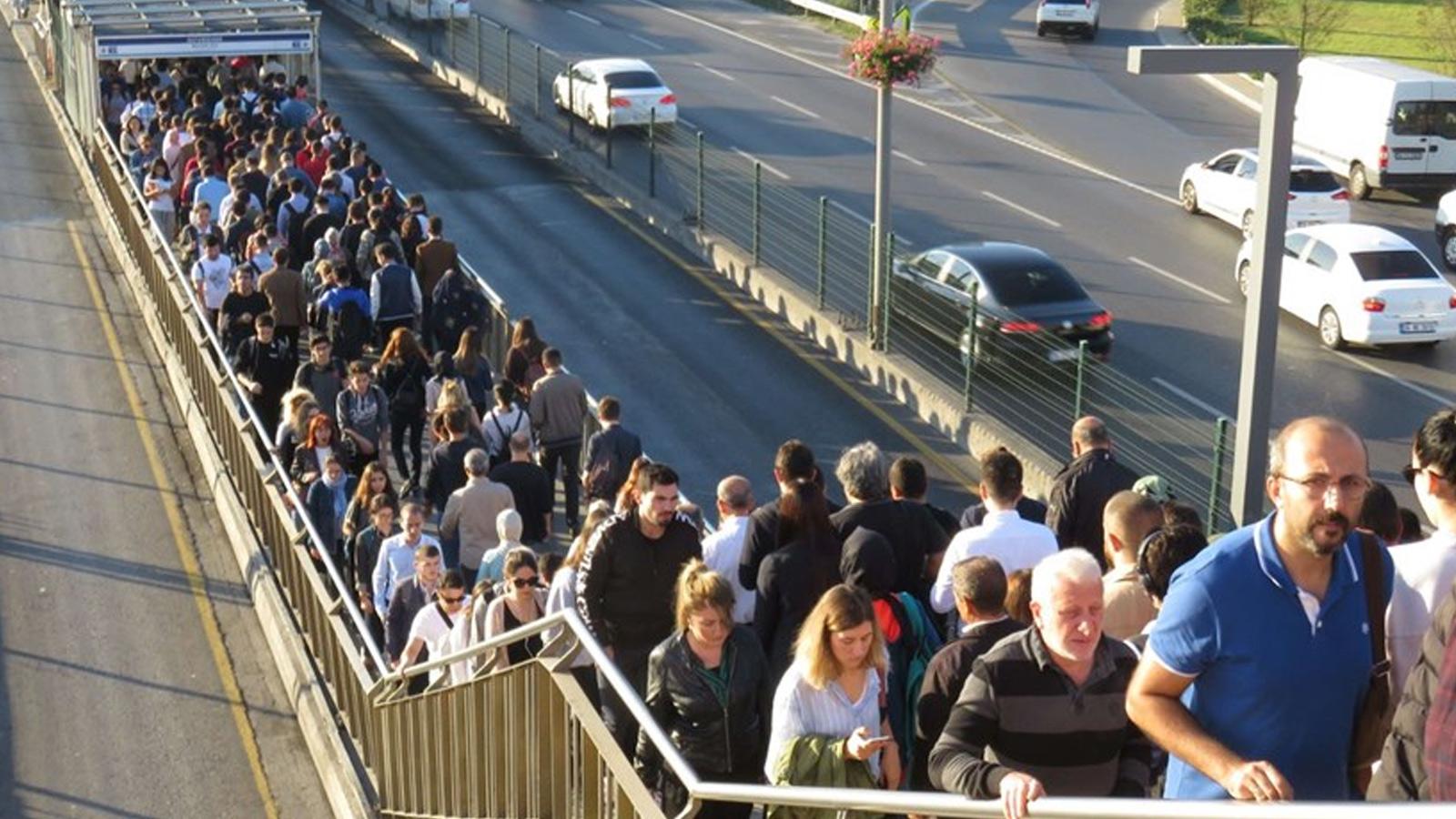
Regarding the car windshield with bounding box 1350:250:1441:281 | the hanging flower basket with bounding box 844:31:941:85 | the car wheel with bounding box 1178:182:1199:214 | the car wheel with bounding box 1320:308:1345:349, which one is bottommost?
the car wheel with bounding box 1320:308:1345:349

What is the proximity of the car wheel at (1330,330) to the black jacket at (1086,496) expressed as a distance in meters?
14.4

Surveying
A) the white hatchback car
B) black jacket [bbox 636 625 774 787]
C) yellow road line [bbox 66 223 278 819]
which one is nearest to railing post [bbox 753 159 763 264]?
yellow road line [bbox 66 223 278 819]

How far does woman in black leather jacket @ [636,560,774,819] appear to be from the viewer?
841cm

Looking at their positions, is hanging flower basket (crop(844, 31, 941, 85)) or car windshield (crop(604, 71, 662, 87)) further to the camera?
car windshield (crop(604, 71, 662, 87))

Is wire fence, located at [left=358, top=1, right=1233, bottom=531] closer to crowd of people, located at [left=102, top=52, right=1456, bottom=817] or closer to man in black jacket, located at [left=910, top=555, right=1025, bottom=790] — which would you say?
crowd of people, located at [left=102, top=52, right=1456, bottom=817]

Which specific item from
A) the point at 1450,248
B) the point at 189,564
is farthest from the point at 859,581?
the point at 1450,248

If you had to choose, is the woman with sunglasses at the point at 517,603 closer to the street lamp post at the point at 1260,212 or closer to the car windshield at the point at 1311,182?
the street lamp post at the point at 1260,212

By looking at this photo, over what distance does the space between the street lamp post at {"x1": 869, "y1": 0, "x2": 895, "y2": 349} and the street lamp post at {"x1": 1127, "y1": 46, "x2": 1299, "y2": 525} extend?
10620mm

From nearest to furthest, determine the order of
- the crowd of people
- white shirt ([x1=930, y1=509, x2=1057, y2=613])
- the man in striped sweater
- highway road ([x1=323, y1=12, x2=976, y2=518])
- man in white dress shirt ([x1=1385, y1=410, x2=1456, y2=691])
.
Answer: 1. the crowd of people
2. man in white dress shirt ([x1=1385, y1=410, x2=1456, y2=691])
3. the man in striped sweater
4. white shirt ([x1=930, y1=509, x2=1057, y2=613])
5. highway road ([x1=323, y1=12, x2=976, y2=518])

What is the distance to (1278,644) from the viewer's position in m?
5.36

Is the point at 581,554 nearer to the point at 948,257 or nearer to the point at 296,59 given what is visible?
the point at 948,257

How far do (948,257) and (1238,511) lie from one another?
40.1ft

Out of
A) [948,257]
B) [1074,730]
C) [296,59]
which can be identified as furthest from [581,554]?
[296,59]

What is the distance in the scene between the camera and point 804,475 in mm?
10219
